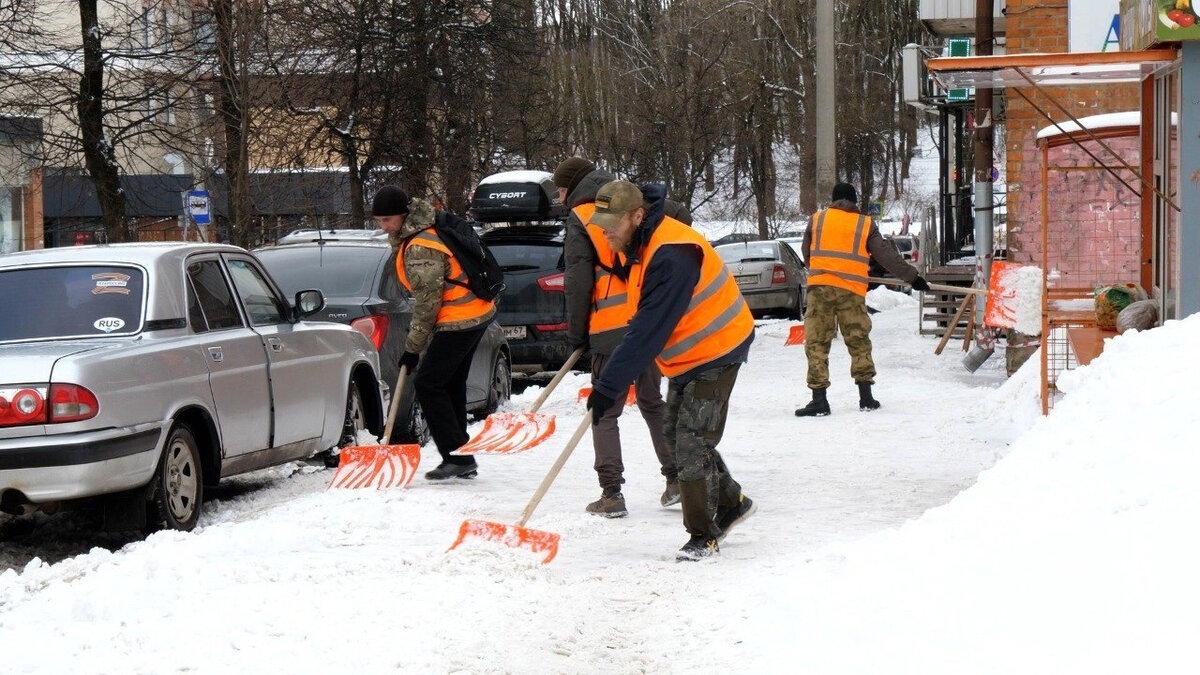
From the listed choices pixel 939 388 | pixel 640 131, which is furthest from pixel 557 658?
pixel 640 131

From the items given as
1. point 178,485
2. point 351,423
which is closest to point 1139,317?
point 351,423

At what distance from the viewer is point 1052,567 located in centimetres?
463

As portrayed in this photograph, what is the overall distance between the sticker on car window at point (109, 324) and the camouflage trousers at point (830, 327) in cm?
629

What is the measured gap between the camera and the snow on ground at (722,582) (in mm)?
4406

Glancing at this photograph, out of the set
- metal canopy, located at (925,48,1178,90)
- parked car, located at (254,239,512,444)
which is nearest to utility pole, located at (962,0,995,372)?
metal canopy, located at (925,48,1178,90)

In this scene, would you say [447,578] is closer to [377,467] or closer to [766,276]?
[377,467]

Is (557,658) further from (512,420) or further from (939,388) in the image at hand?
(939,388)

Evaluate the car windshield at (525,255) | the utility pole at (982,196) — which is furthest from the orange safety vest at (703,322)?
the utility pole at (982,196)

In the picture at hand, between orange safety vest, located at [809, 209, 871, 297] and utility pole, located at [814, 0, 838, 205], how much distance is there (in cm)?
884

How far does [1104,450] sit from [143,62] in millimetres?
17059

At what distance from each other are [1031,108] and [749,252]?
12.4m

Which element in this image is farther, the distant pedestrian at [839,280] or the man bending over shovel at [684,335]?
the distant pedestrian at [839,280]

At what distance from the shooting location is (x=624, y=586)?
632cm

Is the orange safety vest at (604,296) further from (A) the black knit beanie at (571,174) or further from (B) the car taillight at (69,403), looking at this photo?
(B) the car taillight at (69,403)
